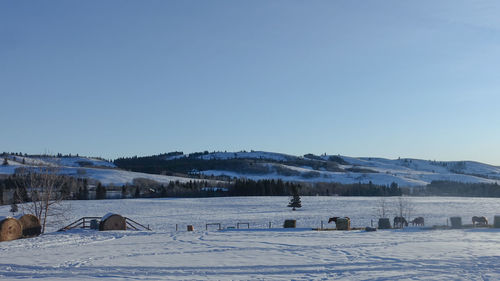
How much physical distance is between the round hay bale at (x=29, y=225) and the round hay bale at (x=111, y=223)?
550 centimetres

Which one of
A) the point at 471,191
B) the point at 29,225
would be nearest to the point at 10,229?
the point at 29,225

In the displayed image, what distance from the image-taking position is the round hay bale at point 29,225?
33.2m

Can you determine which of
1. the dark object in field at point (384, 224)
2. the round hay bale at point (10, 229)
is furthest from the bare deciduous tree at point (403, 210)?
the round hay bale at point (10, 229)

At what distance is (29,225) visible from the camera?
33531 mm

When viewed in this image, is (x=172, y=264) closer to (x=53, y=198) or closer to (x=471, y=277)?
(x=471, y=277)

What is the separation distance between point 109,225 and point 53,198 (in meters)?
11.5

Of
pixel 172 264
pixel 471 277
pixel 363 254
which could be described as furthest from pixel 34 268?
pixel 471 277

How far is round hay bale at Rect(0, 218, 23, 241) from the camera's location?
3023cm

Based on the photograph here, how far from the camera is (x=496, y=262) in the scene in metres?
20.4

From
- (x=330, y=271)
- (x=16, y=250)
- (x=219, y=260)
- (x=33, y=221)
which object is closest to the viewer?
(x=330, y=271)

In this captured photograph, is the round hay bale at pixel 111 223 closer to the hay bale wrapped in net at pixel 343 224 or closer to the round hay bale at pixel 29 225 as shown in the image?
A: the round hay bale at pixel 29 225

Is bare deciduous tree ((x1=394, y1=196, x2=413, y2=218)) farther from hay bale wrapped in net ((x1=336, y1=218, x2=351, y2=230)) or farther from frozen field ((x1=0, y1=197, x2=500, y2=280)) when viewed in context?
frozen field ((x1=0, y1=197, x2=500, y2=280))

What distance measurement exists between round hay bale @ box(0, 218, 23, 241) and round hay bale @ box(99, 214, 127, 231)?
735cm

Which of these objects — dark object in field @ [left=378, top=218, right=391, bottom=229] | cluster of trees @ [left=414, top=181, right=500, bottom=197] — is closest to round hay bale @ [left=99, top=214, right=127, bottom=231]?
dark object in field @ [left=378, top=218, right=391, bottom=229]
